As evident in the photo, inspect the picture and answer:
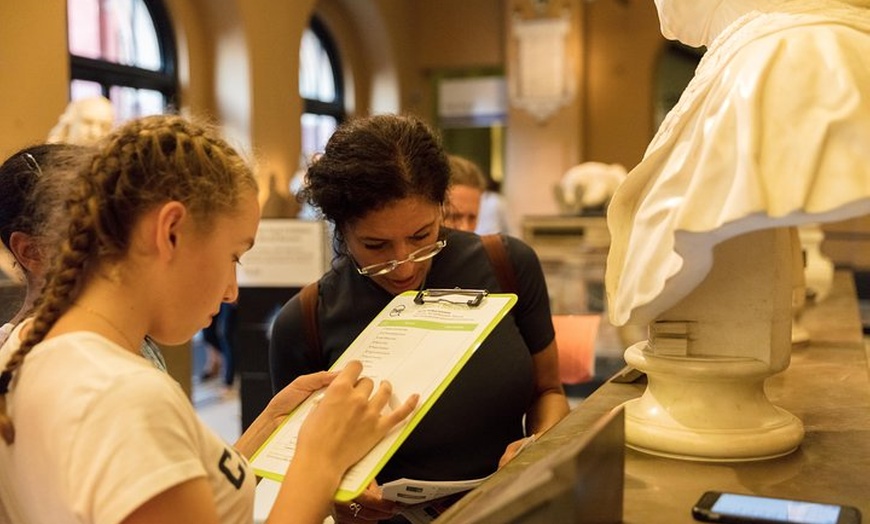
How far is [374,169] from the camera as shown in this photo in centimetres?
177

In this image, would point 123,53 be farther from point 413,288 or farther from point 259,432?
point 259,432

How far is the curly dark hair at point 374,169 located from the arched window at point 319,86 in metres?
9.64

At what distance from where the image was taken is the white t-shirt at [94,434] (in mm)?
942

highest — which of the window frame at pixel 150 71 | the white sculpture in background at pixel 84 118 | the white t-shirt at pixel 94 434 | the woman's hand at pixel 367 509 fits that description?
the window frame at pixel 150 71

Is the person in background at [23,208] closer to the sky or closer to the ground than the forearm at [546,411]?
closer to the sky

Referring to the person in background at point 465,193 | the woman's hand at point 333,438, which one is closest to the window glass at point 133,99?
the person in background at point 465,193

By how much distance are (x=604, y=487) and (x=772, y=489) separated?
13.2 inches

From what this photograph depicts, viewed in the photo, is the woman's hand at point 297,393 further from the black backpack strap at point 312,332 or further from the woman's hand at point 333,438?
the black backpack strap at point 312,332

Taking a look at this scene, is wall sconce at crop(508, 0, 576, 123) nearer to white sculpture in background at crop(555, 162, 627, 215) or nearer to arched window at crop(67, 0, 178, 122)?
white sculpture in background at crop(555, 162, 627, 215)

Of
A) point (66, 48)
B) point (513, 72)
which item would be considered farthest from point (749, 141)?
point (513, 72)

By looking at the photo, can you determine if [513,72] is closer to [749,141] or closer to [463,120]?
[463,120]

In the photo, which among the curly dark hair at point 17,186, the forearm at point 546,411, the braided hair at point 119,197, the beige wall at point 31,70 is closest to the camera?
the braided hair at point 119,197

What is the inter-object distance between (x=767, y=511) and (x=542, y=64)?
37.6 ft

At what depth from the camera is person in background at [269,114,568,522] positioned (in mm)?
1775
